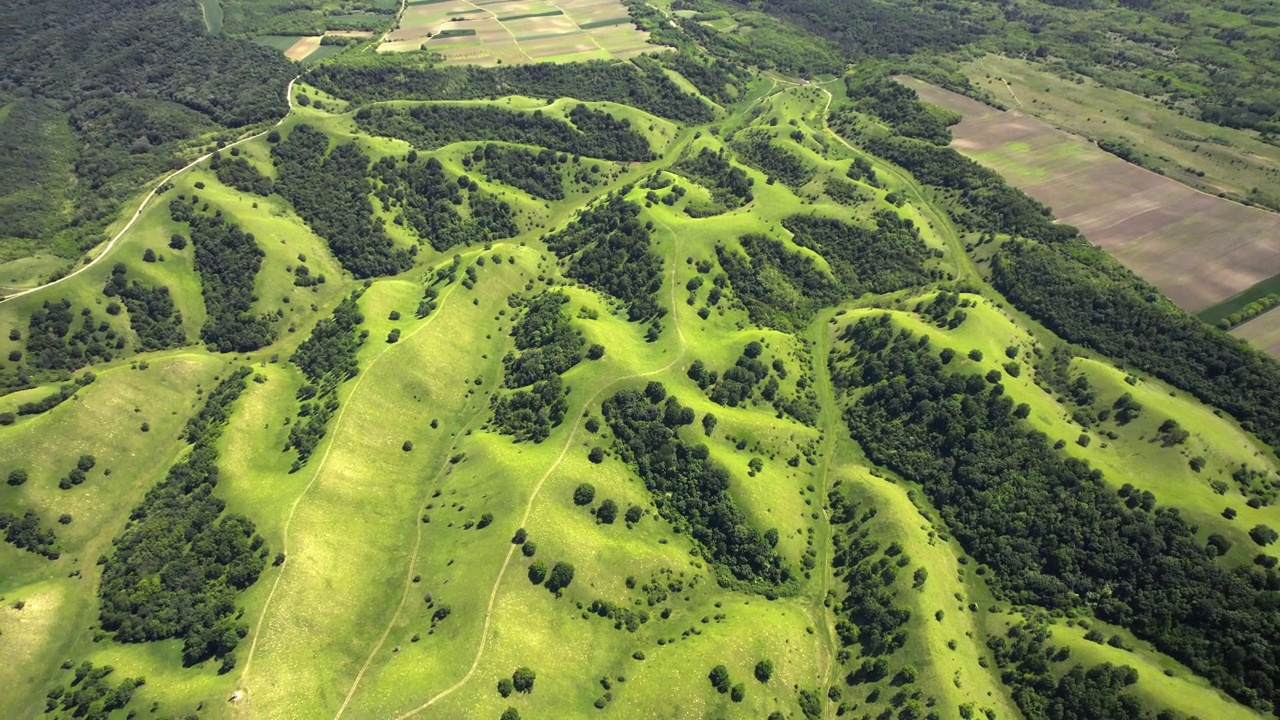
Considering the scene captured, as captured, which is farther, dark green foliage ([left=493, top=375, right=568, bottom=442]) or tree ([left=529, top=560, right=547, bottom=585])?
dark green foliage ([left=493, top=375, right=568, bottom=442])

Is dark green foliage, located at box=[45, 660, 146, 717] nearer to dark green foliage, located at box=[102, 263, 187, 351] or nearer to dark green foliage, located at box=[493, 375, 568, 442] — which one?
dark green foliage, located at box=[493, 375, 568, 442]

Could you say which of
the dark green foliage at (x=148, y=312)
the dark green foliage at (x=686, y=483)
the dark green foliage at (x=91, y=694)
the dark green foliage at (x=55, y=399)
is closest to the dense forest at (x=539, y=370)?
the dark green foliage at (x=686, y=483)

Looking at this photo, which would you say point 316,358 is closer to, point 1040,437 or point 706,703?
point 706,703

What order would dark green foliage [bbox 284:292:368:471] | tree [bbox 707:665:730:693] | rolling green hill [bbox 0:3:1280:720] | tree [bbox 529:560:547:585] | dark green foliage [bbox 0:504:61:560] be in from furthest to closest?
dark green foliage [bbox 284:292:368:471]
dark green foliage [bbox 0:504:61:560]
tree [bbox 529:560:547:585]
rolling green hill [bbox 0:3:1280:720]
tree [bbox 707:665:730:693]

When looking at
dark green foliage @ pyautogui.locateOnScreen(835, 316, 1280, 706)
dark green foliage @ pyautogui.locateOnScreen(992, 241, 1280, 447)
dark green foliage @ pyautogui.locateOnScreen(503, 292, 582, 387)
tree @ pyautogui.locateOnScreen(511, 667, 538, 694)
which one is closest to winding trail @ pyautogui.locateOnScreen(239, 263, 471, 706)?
dark green foliage @ pyautogui.locateOnScreen(503, 292, 582, 387)

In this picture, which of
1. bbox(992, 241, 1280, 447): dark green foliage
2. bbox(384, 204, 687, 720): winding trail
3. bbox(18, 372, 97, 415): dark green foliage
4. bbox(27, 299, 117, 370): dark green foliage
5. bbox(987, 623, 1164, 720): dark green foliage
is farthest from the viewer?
bbox(27, 299, 117, 370): dark green foliage

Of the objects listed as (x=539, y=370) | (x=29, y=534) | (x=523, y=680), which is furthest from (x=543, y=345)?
(x=29, y=534)

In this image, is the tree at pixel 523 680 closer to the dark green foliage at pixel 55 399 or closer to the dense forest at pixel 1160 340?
the dark green foliage at pixel 55 399

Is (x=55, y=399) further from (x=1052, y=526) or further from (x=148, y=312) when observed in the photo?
(x=1052, y=526)
